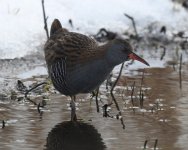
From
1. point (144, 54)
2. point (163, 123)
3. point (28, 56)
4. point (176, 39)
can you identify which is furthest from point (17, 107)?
point (176, 39)

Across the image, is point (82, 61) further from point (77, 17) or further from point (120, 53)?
point (77, 17)

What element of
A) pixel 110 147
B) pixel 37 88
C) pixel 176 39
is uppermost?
pixel 176 39

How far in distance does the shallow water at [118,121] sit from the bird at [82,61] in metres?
0.26

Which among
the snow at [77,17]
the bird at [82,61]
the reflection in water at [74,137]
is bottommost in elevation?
the reflection in water at [74,137]

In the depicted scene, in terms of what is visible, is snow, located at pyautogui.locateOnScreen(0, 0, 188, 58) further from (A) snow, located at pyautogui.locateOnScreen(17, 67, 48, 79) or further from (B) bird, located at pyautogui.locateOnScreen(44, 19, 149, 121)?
(B) bird, located at pyautogui.locateOnScreen(44, 19, 149, 121)

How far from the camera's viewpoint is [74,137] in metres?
6.46

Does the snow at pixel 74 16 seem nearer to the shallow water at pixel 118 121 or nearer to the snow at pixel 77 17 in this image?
the snow at pixel 77 17

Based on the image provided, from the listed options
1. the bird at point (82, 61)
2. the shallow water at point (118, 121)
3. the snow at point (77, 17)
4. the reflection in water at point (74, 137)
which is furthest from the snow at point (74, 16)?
the reflection in water at point (74, 137)

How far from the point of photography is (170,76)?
30.3ft

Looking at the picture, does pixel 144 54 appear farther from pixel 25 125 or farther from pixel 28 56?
pixel 25 125

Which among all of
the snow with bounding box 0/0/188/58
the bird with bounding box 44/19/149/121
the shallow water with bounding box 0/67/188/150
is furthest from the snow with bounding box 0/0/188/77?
the bird with bounding box 44/19/149/121

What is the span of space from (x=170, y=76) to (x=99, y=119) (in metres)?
2.45

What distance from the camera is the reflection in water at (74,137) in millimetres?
6105

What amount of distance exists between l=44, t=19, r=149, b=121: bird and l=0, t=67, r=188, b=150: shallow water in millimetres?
261
